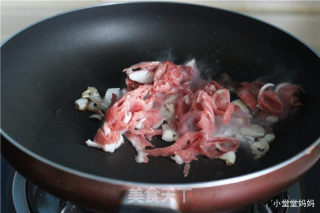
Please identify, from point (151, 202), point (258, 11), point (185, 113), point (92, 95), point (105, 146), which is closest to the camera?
point (151, 202)

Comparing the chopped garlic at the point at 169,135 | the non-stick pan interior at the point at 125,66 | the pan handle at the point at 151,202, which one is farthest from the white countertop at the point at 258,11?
the pan handle at the point at 151,202

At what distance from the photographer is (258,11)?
193 centimetres

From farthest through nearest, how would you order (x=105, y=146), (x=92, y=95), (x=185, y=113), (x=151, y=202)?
(x=92, y=95)
(x=185, y=113)
(x=105, y=146)
(x=151, y=202)

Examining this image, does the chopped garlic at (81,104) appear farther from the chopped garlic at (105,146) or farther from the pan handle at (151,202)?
the pan handle at (151,202)

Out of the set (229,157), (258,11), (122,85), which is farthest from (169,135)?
(258,11)

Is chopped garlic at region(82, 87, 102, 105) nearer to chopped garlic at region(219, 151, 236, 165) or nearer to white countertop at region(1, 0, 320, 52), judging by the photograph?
chopped garlic at region(219, 151, 236, 165)

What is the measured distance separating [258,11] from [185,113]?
899mm

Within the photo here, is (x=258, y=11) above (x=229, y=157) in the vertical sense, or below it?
above

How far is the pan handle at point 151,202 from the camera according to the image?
34.6 inches

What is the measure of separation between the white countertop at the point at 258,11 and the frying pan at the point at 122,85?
0.36 metres

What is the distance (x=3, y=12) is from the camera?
2.02 metres

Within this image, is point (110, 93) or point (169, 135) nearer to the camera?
point (169, 135)

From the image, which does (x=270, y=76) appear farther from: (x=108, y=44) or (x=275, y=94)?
(x=108, y=44)

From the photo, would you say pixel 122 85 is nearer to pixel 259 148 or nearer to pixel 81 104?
pixel 81 104
